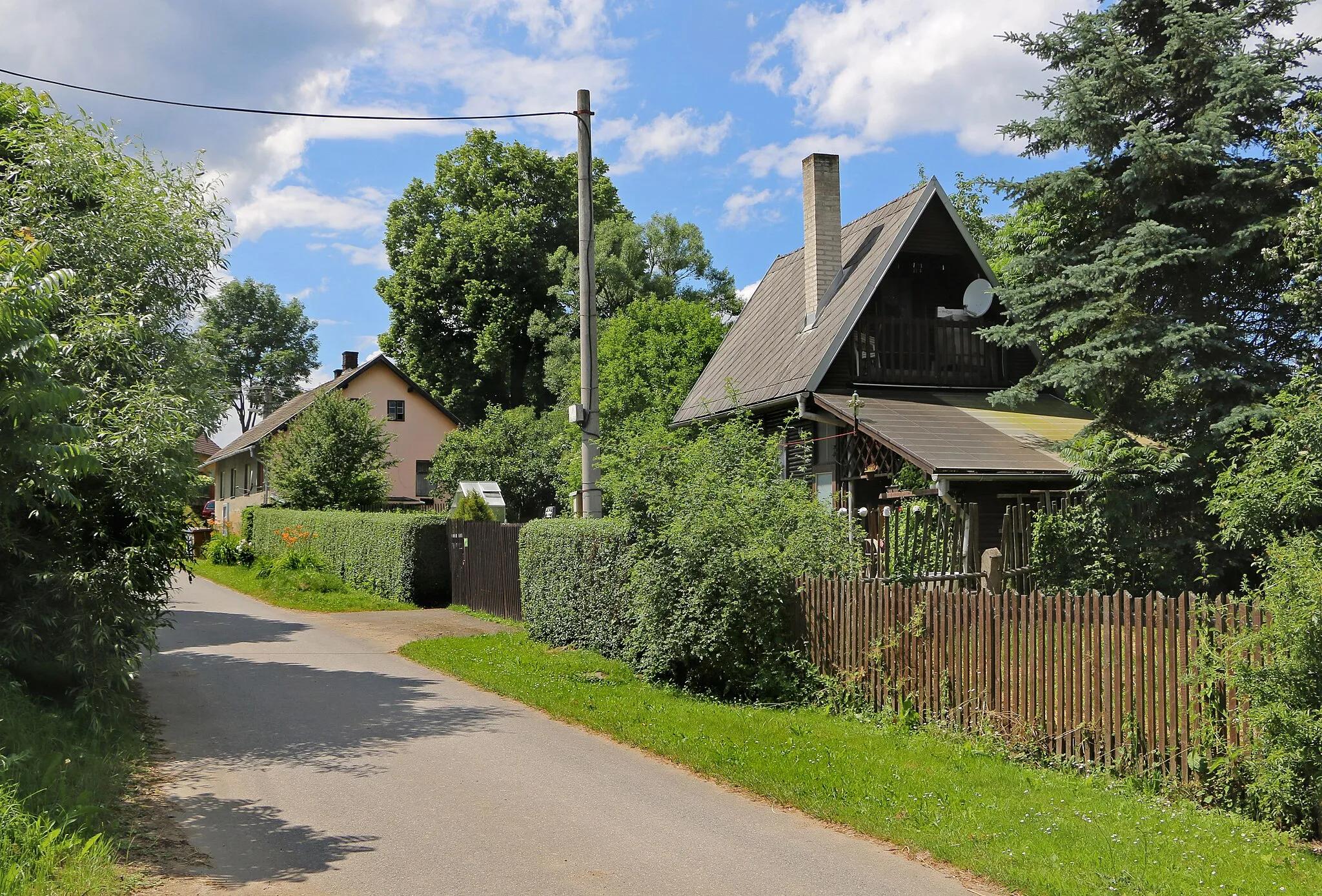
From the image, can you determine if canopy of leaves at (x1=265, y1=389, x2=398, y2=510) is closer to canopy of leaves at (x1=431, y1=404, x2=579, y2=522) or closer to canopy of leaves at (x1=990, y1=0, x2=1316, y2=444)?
canopy of leaves at (x1=431, y1=404, x2=579, y2=522)

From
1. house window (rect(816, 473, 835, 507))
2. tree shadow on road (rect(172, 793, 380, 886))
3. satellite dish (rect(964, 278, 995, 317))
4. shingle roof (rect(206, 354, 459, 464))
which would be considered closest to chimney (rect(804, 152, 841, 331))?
satellite dish (rect(964, 278, 995, 317))

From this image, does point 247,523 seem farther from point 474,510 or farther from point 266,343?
point 266,343

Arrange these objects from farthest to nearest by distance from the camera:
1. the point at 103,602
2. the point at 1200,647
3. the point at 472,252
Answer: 1. the point at 472,252
2. the point at 103,602
3. the point at 1200,647

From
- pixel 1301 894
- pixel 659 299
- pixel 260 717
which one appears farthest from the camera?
pixel 659 299

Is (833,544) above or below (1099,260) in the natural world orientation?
below

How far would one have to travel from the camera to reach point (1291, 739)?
6.84 meters

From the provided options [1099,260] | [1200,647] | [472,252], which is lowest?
[1200,647]

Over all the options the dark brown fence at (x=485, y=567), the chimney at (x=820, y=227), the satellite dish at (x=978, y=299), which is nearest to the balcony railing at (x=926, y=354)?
the satellite dish at (x=978, y=299)

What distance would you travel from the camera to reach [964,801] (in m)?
7.55

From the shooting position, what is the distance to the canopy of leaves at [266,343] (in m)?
77.2

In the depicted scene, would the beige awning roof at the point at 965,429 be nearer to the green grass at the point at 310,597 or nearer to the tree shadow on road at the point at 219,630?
the tree shadow on road at the point at 219,630

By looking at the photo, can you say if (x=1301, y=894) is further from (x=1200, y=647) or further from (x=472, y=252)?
(x=472, y=252)

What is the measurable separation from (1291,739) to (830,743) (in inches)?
143

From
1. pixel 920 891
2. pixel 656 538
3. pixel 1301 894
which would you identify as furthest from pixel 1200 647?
pixel 656 538
